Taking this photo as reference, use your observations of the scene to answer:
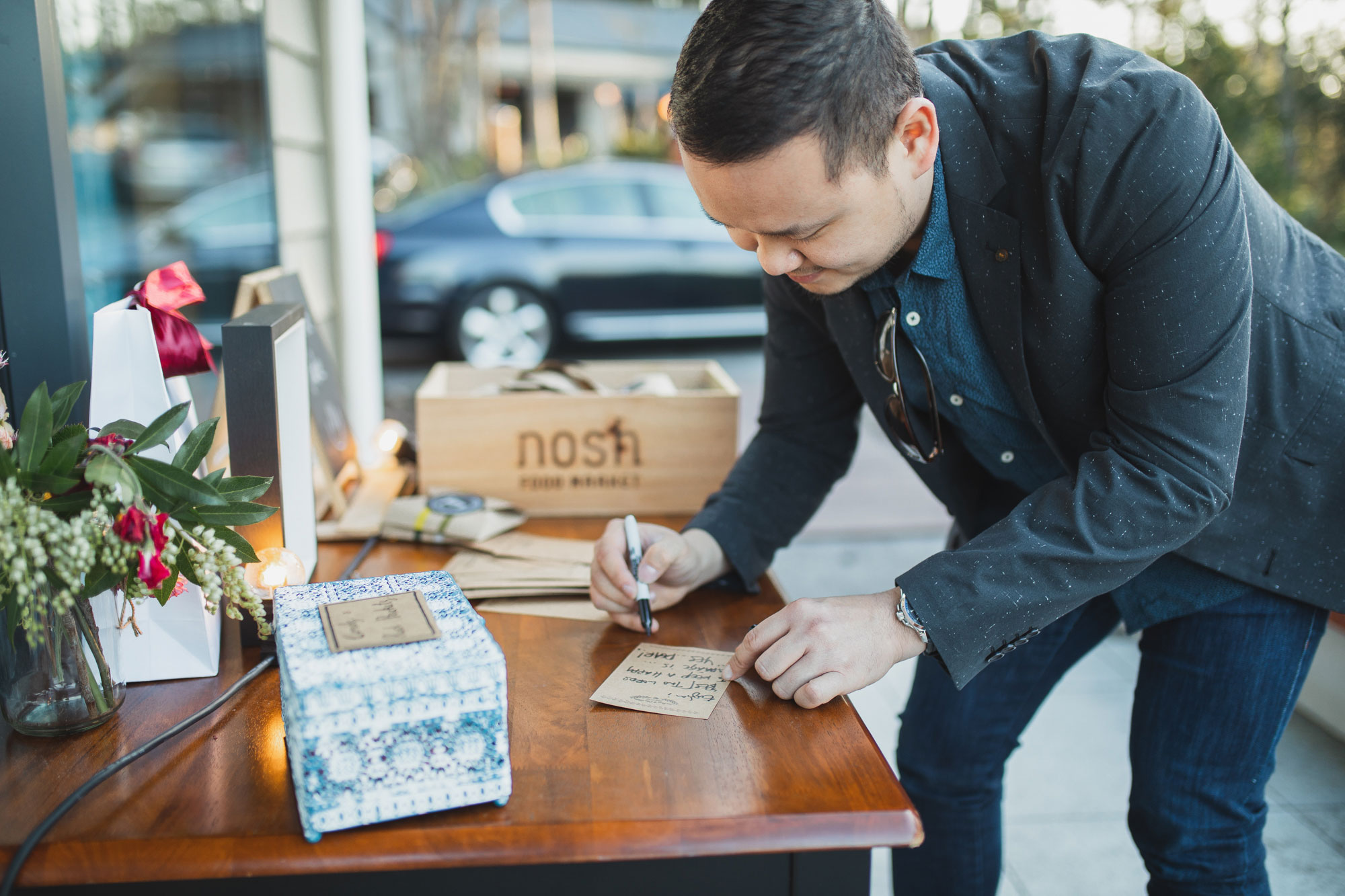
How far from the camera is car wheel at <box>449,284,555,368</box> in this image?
589cm

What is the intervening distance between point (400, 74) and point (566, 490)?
41.7ft

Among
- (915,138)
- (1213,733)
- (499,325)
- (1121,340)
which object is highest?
(915,138)

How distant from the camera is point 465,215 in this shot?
5.83m

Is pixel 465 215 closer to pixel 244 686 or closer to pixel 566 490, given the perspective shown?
pixel 566 490

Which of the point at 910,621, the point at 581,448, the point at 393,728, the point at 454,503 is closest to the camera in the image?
the point at 393,728

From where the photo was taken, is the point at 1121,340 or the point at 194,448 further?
the point at 1121,340

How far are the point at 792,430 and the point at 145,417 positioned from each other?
2.46 ft

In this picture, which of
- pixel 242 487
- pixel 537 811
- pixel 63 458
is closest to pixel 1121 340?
pixel 537 811

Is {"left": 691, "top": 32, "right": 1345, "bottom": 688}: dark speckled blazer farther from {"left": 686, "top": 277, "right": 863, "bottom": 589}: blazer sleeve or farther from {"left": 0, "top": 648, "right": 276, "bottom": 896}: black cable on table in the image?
{"left": 0, "top": 648, "right": 276, "bottom": 896}: black cable on table

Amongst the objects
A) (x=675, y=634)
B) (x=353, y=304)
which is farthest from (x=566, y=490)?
(x=353, y=304)

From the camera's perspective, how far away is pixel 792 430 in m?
1.30

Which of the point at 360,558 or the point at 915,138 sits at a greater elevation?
the point at 915,138

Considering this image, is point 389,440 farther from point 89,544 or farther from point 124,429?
point 89,544

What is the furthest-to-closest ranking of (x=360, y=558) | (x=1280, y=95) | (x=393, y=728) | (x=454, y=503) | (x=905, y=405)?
(x=1280, y=95), (x=454, y=503), (x=360, y=558), (x=905, y=405), (x=393, y=728)
